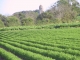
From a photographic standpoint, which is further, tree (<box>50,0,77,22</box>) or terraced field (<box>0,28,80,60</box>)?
tree (<box>50,0,77,22</box>)

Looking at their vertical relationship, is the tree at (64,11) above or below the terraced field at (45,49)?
above

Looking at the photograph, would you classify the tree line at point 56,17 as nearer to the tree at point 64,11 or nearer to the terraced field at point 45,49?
the tree at point 64,11

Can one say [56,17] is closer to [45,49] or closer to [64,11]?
[64,11]

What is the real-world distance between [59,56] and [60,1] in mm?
72661

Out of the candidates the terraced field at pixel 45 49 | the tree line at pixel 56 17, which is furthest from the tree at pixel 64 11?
the terraced field at pixel 45 49

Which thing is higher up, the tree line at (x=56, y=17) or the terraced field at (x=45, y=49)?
the tree line at (x=56, y=17)

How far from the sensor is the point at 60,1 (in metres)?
82.6

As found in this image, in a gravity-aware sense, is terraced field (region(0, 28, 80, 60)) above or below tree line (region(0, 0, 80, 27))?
below

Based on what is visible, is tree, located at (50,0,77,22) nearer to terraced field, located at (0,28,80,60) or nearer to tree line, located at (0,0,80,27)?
tree line, located at (0,0,80,27)

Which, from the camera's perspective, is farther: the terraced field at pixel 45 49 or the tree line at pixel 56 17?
the tree line at pixel 56 17

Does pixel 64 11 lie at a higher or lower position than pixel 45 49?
higher

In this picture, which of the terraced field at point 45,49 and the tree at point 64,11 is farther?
the tree at point 64,11

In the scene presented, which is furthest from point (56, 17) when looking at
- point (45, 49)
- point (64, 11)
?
point (45, 49)

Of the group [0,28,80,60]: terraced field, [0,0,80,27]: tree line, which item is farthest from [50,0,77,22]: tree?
[0,28,80,60]: terraced field
